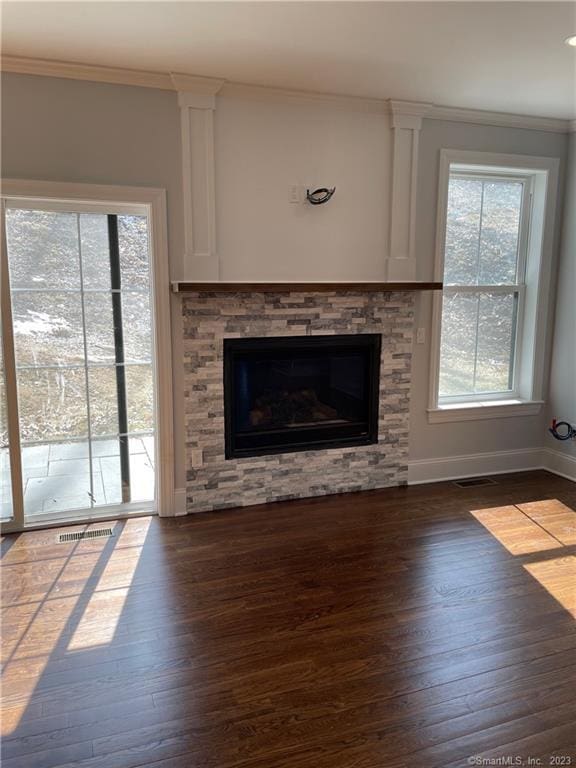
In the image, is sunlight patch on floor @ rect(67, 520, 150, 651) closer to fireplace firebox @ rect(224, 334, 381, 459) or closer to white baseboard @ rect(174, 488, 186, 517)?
white baseboard @ rect(174, 488, 186, 517)

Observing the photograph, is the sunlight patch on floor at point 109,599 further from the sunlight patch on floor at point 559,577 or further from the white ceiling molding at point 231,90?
the white ceiling molding at point 231,90

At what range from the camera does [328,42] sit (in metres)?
2.78

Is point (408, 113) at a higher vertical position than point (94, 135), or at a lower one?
higher

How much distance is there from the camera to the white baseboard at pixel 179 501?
12.1 ft

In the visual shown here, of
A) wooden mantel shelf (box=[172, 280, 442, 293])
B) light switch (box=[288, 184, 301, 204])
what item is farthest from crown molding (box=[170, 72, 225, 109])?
wooden mantel shelf (box=[172, 280, 442, 293])

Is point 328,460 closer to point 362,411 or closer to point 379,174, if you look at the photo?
point 362,411

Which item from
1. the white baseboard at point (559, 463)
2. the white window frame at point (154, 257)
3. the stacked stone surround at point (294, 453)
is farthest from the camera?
the white baseboard at point (559, 463)

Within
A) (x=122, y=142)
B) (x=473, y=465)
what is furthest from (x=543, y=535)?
(x=122, y=142)

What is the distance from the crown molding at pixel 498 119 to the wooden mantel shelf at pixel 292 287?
1156 millimetres

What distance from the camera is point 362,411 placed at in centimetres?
414

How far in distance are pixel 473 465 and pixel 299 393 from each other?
1548mm

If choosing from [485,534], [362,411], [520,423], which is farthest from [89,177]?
[520,423]

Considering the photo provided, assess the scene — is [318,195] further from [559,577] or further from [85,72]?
[559,577]

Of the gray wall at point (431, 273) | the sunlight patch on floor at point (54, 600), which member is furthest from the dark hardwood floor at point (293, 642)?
the gray wall at point (431, 273)
